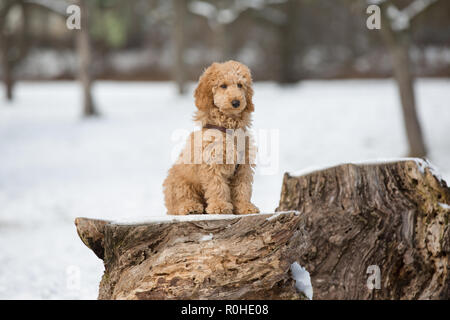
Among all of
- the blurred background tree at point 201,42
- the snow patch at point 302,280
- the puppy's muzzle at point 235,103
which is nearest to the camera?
the puppy's muzzle at point 235,103

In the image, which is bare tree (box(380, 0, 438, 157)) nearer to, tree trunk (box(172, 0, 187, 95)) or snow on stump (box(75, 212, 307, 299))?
snow on stump (box(75, 212, 307, 299))

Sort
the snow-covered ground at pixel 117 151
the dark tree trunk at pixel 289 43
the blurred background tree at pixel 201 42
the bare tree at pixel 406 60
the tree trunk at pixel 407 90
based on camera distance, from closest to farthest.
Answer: the snow-covered ground at pixel 117 151, the bare tree at pixel 406 60, the tree trunk at pixel 407 90, the blurred background tree at pixel 201 42, the dark tree trunk at pixel 289 43

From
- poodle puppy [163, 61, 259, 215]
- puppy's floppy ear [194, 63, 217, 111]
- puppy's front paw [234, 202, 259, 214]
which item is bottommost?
puppy's front paw [234, 202, 259, 214]

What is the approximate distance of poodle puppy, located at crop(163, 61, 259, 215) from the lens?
379 centimetres

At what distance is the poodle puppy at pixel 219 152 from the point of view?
3789 mm

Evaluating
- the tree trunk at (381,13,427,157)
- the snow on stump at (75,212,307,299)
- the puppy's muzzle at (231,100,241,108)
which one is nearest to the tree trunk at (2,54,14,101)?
the tree trunk at (381,13,427,157)

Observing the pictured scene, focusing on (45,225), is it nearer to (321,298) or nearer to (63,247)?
(63,247)

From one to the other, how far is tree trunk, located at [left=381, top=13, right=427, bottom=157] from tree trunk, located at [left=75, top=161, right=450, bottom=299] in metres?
7.44

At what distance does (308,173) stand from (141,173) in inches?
325

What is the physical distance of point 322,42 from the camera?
2316 cm

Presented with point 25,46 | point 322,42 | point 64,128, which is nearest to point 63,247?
point 64,128

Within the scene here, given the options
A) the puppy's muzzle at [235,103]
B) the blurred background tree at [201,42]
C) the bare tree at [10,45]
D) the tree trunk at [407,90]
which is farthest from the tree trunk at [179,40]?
the puppy's muzzle at [235,103]

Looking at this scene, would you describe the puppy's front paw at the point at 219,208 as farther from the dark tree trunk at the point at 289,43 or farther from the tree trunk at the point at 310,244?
the dark tree trunk at the point at 289,43

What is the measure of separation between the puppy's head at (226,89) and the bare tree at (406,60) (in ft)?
26.5
